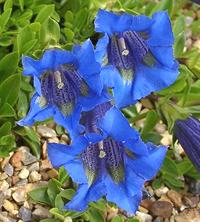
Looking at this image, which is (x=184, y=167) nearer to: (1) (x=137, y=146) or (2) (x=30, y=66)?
(1) (x=137, y=146)

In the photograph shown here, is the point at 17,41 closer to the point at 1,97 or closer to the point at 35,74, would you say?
the point at 1,97

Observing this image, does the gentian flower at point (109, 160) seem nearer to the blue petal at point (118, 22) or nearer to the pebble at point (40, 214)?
the blue petal at point (118, 22)

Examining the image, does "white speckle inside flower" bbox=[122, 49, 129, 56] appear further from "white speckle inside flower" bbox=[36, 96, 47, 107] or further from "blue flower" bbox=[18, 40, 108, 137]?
"white speckle inside flower" bbox=[36, 96, 47, 107]

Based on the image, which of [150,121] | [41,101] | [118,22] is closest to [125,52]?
[118,22]

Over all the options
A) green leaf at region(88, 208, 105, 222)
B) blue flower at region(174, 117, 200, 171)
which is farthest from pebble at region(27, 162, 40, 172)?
blue flower at region(174, 117, 200, 171)

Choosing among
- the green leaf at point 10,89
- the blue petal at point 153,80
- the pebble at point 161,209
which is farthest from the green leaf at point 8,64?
the pebble at point 161,209

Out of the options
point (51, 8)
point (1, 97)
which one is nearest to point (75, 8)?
point (51, 8)
